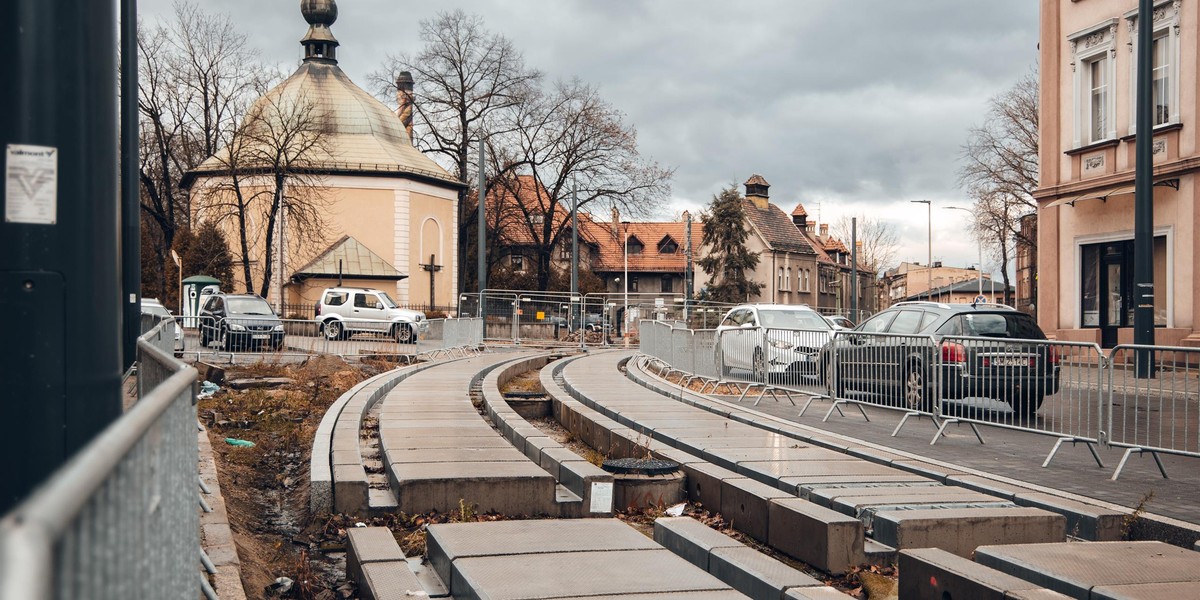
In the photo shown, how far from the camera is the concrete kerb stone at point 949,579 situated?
4.68 m

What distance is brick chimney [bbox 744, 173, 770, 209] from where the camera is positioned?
8919 centimetres

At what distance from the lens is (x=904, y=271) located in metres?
172

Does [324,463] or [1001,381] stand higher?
[1001,381]

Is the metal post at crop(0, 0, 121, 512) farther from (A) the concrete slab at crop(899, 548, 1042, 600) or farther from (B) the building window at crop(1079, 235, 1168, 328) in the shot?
(B) the building window at crop(1079, 235, 1168, 328)

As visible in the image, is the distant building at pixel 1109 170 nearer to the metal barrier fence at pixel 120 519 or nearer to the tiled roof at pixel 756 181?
the metal barrier fence at pixel 120 519

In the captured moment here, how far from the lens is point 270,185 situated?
2092 inches

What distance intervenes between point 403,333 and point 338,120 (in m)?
26.4

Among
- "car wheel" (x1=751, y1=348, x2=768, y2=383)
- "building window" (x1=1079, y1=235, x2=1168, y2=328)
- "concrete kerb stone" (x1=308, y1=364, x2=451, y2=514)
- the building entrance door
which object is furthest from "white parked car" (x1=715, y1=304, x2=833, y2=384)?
the building entrance door

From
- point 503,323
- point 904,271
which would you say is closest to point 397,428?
point 503,323

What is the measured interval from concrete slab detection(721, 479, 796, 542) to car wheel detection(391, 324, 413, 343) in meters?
24.7

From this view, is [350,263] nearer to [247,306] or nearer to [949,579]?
[247,306]

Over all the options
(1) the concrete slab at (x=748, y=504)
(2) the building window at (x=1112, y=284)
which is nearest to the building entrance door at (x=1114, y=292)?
(2) the building window at (x=1112, y=284)

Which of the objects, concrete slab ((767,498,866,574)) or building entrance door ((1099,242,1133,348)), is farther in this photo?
building entrance door ((1099,242,1133,348))

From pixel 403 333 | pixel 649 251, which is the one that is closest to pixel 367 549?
pixel 403 333
